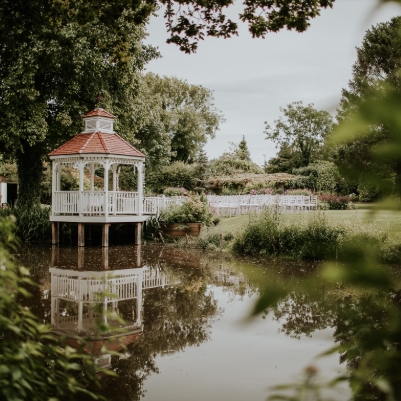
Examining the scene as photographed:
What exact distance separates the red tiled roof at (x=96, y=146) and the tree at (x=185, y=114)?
2952 cm

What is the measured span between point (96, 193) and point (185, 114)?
34.3 metres

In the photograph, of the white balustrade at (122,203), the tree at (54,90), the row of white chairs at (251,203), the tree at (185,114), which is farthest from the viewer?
the tree at (185,114)

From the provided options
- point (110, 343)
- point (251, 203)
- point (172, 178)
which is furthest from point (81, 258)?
point (172, 178)

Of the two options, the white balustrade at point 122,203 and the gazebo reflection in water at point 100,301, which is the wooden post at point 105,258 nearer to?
the gazebo reflection in water at point 100,301

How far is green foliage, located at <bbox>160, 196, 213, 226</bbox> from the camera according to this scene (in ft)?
58.9

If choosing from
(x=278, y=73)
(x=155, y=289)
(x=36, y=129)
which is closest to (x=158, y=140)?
(x=36, y=129)

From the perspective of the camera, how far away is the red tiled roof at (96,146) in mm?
16875

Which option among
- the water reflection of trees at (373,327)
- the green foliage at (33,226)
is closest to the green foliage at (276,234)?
the green foliage at (33,226)

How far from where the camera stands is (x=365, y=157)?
0.72 meters

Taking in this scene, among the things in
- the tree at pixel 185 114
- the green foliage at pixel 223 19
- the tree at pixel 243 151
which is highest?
the tree at pixel 185 114

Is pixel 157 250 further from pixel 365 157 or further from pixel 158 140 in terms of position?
pixel 158 140

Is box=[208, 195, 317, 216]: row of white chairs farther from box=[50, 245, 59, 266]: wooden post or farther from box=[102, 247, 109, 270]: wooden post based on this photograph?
box=[50, 245, 59, 266]: wooden post

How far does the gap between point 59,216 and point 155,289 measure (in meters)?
8.94

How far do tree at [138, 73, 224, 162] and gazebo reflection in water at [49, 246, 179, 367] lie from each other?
120 ft
